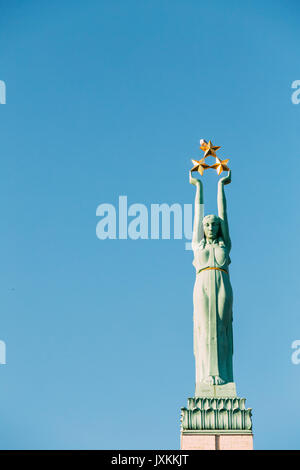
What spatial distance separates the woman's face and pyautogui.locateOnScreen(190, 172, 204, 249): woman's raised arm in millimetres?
208

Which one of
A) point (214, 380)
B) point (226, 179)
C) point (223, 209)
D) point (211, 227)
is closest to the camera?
point (214, 380)

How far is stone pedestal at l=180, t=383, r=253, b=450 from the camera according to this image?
19.0 meters

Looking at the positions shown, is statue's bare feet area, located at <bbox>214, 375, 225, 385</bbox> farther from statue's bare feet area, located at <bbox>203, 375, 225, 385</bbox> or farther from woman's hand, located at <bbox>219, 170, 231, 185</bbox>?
woman's hand, located at <bbox>219, 170, 231, 185</bbox>

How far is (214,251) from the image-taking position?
21891 mm

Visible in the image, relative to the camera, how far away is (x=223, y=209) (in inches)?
889

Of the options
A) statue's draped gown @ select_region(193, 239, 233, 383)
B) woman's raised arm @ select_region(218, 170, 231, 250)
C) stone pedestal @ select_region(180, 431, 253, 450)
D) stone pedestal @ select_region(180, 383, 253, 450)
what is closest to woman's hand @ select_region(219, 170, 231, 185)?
woman's raised arm @ select_region(218, 170, 231, 250)

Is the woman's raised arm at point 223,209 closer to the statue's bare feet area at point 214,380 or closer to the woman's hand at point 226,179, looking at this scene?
the woman's hand at point 226,179

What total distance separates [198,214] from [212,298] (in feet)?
8.23

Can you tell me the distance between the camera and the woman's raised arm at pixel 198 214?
22.3 meters

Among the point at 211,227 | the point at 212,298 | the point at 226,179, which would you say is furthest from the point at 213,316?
the point at 226,179

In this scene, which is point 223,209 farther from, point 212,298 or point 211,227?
point 212,298
